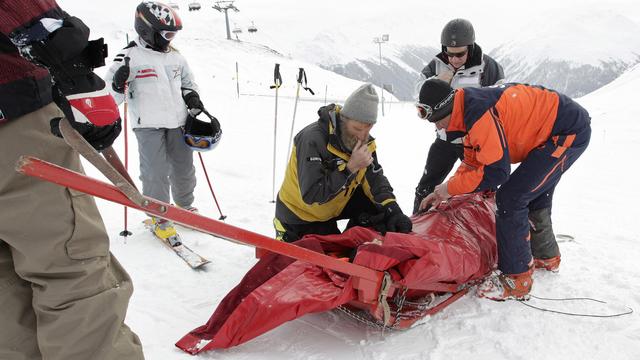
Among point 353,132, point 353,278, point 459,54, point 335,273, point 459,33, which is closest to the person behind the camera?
point 353,278

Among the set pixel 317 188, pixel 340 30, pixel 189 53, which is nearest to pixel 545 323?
pixel 317 188

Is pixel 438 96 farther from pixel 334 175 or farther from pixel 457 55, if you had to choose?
pixel 457 55

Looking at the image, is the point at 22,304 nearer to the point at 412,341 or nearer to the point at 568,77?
the point at 412,341

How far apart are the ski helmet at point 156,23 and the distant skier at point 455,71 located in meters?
2.04

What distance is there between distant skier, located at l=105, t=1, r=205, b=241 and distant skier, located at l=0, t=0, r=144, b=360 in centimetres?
199

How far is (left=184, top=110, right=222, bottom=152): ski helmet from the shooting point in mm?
3680

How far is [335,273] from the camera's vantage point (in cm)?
241

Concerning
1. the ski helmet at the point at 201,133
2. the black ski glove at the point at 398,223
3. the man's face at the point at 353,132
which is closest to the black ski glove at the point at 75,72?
the man's face at the point at 353,132

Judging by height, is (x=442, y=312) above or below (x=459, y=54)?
below

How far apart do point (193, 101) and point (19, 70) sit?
238cm

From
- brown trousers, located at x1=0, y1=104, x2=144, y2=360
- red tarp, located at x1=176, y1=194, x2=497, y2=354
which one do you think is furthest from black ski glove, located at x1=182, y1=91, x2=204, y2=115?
brown trousers, located at x1=0, y1=104, x2=144, y2=360

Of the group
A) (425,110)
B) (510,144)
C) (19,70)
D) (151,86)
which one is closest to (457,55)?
(510,144)

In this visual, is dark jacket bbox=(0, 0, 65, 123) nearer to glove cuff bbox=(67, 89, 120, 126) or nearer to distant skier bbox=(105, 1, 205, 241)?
glove cuff bbox=(67, 89, 120, 126)

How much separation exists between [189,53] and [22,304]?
1110 inches
